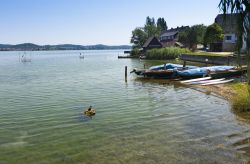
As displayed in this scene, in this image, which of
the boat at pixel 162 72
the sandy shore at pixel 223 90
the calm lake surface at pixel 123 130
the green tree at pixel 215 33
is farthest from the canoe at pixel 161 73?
the green tree at pixel 215 33

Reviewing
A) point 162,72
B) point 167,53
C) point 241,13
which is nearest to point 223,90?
point 162,72

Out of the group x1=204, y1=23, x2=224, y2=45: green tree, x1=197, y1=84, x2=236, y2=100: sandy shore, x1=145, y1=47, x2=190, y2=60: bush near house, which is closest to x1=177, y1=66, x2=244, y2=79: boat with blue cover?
x1=197, y1=84, x2=236, y2=100: sandy shore

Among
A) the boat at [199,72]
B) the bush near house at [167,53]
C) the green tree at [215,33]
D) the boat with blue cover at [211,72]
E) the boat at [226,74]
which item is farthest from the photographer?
the bush near house at [167,53]

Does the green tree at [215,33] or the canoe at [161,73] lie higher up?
the green tree at [215,33]

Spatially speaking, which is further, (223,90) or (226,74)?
(226,74)

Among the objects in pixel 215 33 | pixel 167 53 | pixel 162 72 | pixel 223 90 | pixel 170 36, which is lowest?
pixel 223 90

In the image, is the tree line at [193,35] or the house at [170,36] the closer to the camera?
the tree line at [193,35]

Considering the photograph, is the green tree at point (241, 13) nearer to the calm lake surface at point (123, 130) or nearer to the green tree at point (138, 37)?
the calm lake surface at point (123, 130)

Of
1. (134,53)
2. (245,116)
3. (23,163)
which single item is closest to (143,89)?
(245,116)

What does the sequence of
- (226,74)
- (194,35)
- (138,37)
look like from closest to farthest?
(226,74) < (194,35) < (138,37)

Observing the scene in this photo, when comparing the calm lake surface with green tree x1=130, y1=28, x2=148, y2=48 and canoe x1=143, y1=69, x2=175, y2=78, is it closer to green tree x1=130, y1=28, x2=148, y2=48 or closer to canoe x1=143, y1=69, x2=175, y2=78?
canoe x1=143, y1=69, x2=175, y2=78

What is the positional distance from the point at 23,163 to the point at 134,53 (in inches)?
4234

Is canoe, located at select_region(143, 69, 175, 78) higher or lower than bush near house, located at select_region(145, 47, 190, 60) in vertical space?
lower

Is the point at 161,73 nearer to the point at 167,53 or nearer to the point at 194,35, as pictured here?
the point at 167,53
